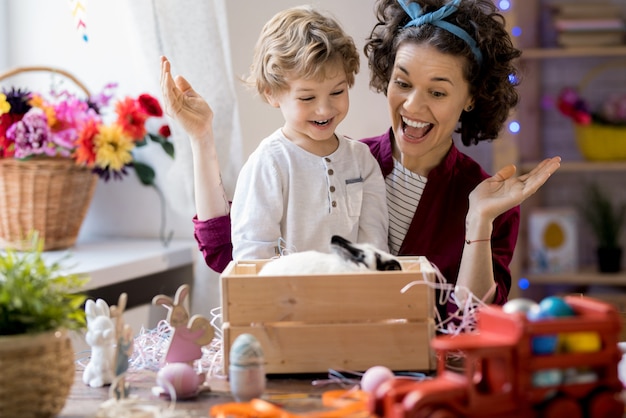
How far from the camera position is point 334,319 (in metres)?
1.26

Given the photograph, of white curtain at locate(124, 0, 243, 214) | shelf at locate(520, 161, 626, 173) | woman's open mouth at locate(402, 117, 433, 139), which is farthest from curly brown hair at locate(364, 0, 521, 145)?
shelf at locate(520, 161, 626, 173)

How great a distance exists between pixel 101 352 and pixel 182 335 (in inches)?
4.9

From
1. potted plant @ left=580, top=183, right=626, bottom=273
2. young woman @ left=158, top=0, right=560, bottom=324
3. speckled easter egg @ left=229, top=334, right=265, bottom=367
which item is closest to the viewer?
speckled easter egg @ left=229, top=334, right=265, bottom=367

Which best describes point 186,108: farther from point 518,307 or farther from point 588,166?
point 588,166

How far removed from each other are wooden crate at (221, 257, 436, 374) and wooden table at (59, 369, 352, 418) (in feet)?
0.10

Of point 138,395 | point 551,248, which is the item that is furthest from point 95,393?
point 551,248

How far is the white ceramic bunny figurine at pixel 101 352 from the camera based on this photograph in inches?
50.4

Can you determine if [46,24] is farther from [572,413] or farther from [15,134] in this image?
[572,413]

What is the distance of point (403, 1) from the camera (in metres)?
2.03

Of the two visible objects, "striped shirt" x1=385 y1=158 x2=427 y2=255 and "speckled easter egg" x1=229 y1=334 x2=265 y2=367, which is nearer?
"speckled easter egg" x1=229 y1=334 x2=265 y2=367

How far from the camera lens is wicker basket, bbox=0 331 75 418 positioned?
103cm

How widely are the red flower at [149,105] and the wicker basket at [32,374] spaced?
68.3 inches

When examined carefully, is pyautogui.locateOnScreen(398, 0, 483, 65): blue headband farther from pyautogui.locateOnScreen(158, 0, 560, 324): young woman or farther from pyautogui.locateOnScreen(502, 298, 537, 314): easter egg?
pyautogui.locateOnScreen(502, 298, 537, 314): easter egg

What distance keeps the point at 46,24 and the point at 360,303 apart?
7.50 ft
